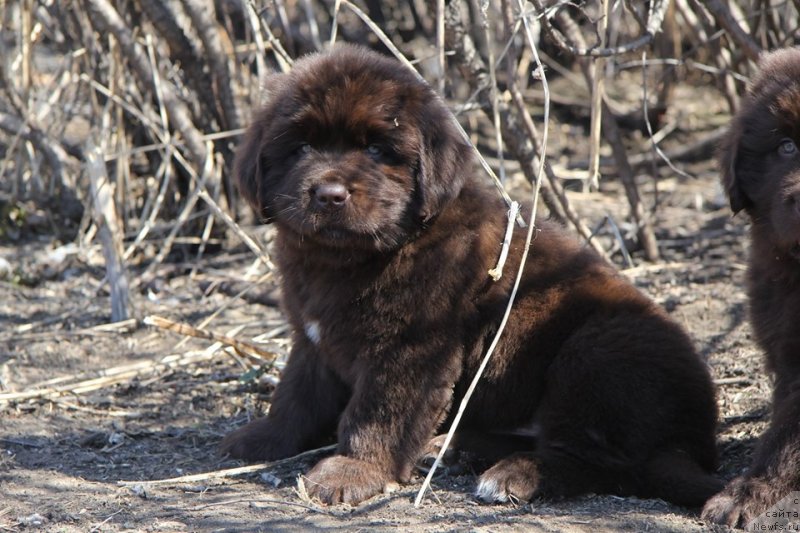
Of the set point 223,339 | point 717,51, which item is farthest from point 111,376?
point 717,51

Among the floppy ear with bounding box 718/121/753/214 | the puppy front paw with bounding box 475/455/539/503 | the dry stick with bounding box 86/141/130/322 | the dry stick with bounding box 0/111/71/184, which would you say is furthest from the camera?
the dry stick with bounding box 0/111/71/184

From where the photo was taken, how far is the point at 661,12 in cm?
419

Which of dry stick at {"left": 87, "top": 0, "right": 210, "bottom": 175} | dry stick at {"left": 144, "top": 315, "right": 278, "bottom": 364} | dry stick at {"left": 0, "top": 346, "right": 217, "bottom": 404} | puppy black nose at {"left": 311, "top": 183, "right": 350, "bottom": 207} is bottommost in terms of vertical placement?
dry stick at {"left": 0, "top": 346, "right": 217, "bottom": 404}

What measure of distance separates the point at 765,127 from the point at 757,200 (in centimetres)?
23

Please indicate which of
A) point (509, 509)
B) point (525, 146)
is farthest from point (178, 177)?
point (509, 509)

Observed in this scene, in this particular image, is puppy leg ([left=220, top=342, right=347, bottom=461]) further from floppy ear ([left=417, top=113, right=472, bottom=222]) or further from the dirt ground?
floppy ear ([left=417, top=113, right=472, bottom=222])

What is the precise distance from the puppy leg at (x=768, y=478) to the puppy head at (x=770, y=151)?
545 mm

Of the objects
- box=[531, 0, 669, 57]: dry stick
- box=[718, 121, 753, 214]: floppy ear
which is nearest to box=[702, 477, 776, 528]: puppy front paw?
box=[718, 121, 753, 214]: floppy ear

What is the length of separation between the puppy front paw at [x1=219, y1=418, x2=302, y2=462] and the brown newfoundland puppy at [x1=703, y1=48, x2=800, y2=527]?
1492 millimetres

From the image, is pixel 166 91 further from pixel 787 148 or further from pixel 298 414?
pixel 787 148

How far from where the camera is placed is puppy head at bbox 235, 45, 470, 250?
3295mm

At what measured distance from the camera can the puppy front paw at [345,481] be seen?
3.27 metres

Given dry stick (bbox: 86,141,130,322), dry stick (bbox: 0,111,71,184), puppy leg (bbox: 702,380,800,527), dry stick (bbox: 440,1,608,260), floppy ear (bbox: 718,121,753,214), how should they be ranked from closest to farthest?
puppy leg (bbox: 702,380,800,527)
floppy ear (bbox: 718,121,753,214)
dry stick (bbox: 440,1,608,260)
dry stick (bbox: 86,141,130,322)
dry stick (bbox: 0,111,71,184)

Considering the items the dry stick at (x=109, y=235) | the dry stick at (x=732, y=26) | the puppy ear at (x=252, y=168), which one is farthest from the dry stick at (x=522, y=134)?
the dry stick at (x=109, y=235)
